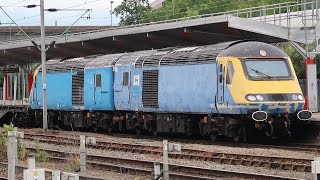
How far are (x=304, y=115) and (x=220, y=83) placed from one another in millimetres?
2648

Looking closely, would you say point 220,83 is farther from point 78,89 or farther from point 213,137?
point 78,89

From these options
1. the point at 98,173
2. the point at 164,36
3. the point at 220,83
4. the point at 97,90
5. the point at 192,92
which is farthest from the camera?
the point at 164,36

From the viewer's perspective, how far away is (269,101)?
811 inches

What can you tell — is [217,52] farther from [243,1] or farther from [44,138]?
[243,1]

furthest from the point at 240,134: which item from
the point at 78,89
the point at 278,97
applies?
the point at 78,89

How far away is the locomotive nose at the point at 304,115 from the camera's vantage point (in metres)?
20.6

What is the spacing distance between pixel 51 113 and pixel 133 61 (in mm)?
8930

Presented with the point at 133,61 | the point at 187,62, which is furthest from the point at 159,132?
the point at 187,62

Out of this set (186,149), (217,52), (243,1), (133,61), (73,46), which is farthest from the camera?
(243,1)

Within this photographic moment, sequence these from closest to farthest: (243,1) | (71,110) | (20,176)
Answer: (20,176) → (71,110) → (243,1)

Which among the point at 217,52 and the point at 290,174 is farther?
the point at 217,52

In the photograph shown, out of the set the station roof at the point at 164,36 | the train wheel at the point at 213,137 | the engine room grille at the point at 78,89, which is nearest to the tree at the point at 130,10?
the station roof at the point at 164,36

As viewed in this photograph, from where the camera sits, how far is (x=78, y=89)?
30.4 metres

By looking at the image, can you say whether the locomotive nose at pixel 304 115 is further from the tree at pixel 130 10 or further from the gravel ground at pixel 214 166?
the tree at pixel 130 10
